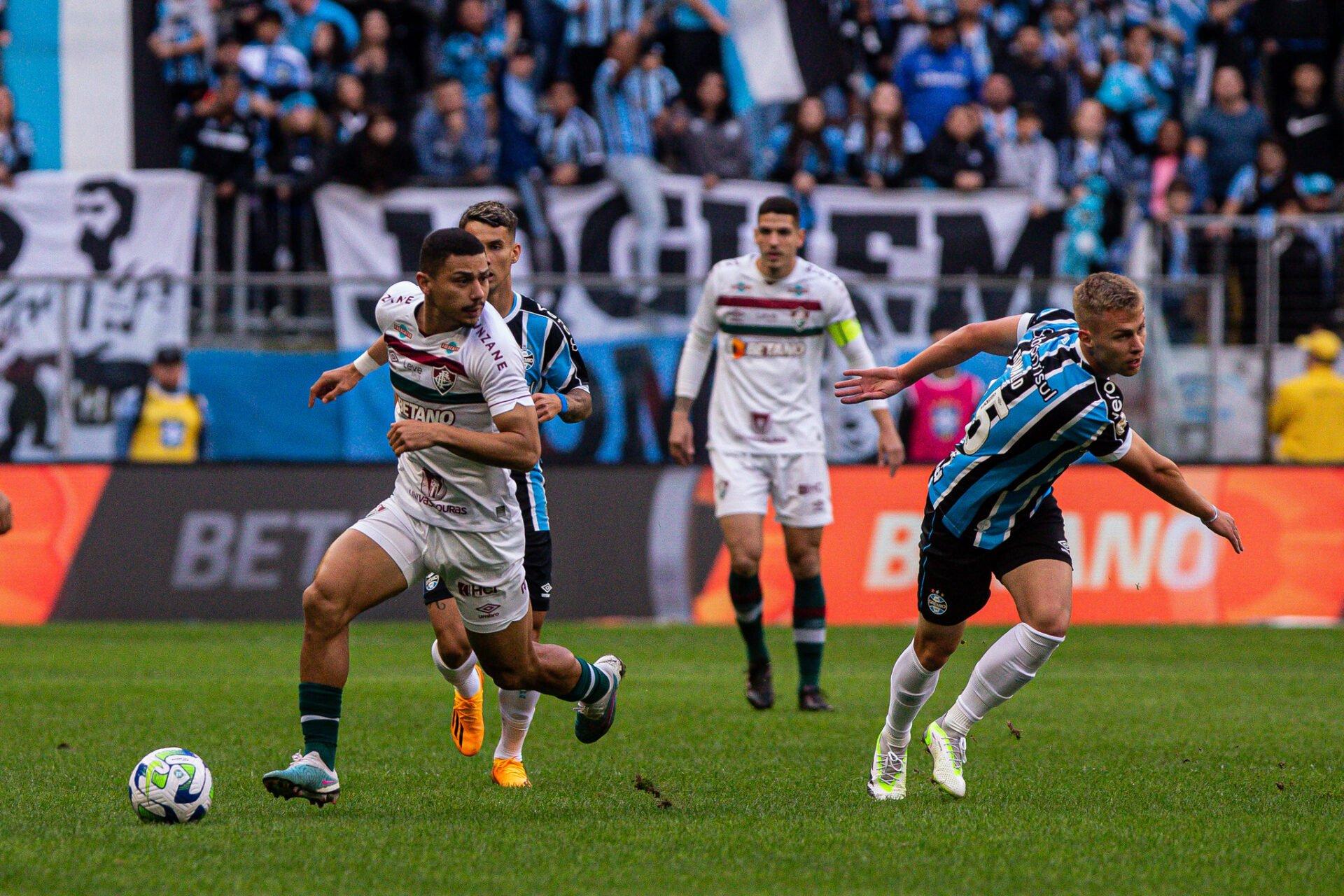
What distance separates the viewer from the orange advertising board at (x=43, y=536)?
1507 centimetres

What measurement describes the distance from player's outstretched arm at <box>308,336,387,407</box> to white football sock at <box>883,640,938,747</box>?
2.40 meters

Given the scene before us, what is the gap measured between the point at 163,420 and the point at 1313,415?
1038cm

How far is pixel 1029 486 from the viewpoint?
670cm

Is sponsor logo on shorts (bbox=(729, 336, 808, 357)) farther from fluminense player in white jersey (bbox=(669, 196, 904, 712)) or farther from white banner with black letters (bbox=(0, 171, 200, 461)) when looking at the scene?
white banner with black letters (bbox=(0, 171, 200, 461))

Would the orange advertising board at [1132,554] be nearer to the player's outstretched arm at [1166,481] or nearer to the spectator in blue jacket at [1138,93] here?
the spectator in blue jacket at [1138,93]

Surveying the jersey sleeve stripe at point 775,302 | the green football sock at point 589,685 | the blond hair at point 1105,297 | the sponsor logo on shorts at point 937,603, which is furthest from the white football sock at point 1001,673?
the jersey sleeve stripe at point 775,302

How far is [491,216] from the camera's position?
753cm

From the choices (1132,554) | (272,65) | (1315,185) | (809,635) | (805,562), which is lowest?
(1132,554)

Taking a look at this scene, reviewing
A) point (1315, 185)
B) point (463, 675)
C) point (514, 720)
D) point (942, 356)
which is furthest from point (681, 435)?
point (1315, 185)

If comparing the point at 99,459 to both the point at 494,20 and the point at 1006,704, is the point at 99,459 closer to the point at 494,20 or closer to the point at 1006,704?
the point at 494,20

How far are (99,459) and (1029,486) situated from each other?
10.6 metres

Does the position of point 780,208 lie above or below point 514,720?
above

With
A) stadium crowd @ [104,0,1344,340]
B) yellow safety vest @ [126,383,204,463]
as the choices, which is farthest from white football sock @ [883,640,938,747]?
stadium crowd @ [104,0,1344,340]

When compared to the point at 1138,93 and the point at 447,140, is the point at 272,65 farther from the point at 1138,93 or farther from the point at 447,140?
the point at 1138,93
